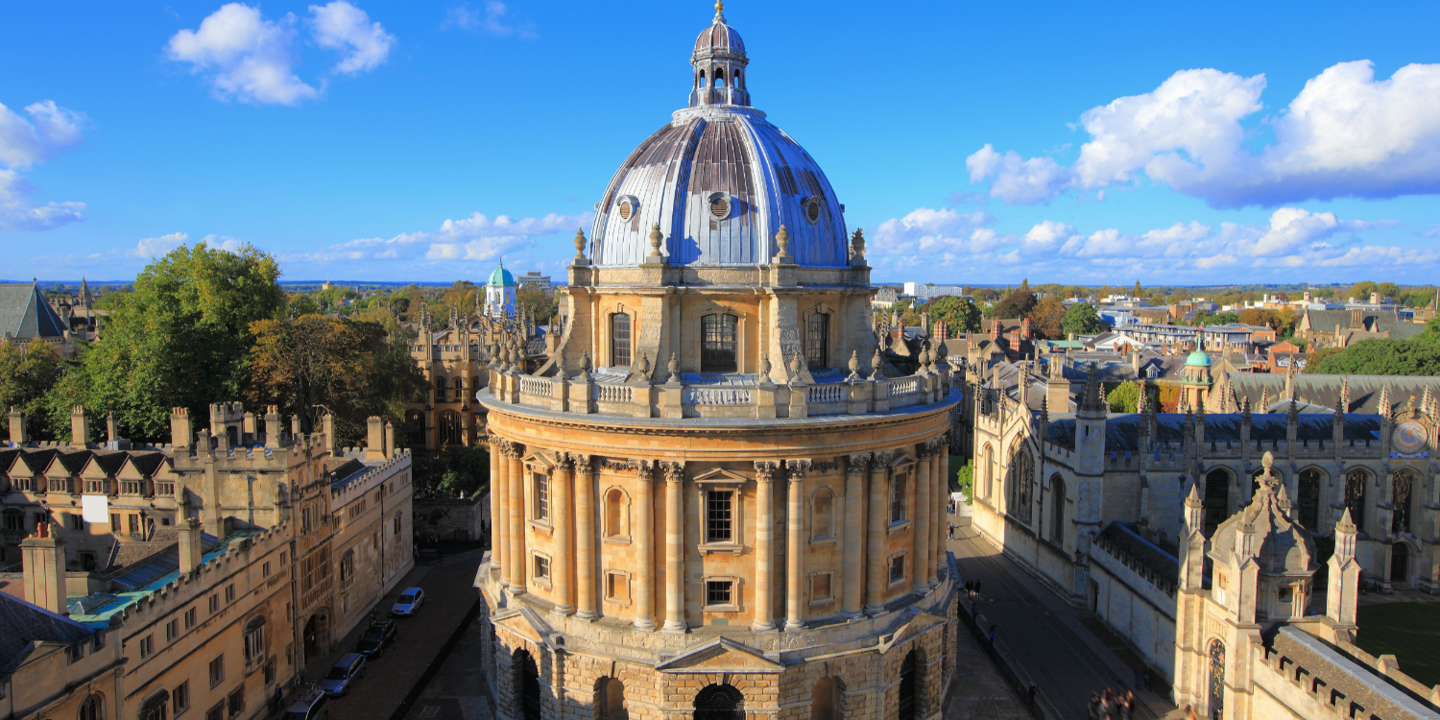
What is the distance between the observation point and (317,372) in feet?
192

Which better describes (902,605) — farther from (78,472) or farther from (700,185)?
(78,472)

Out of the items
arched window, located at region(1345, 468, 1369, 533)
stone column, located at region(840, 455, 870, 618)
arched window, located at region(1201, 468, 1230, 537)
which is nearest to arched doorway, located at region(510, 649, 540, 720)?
stone column, located at region(840, 455, 870, 618)

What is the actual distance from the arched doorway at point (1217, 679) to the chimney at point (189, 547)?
38220mm

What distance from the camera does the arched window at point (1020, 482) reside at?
55844mm

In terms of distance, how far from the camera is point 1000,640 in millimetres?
43938

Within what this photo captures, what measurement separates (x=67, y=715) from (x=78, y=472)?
23855 mm

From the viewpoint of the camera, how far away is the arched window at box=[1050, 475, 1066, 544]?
167 feet

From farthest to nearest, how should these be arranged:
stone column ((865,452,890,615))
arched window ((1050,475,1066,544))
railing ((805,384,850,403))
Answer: arched window ((1050,475,1066,544)) < stone column ((865,452,890,615)) < railing ((805,384,850,403))

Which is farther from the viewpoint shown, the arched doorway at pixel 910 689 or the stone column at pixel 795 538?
the arched doorway at pixel 910 689

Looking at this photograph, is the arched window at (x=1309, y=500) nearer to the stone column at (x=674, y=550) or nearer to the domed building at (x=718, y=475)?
the domed building at (x=718, y=475)

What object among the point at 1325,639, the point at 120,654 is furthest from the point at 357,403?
the point at 1325,639

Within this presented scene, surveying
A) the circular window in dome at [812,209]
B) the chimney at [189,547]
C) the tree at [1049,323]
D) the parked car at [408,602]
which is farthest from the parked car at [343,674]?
the tree at [1049,323]

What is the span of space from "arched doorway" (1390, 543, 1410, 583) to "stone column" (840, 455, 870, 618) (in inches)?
1603

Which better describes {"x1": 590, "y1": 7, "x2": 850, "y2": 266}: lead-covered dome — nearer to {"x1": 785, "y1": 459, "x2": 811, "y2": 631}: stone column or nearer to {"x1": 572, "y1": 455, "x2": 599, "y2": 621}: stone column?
{"x1": 785, "y1": 459, "x2": 811, "y2": 631}: stone column
